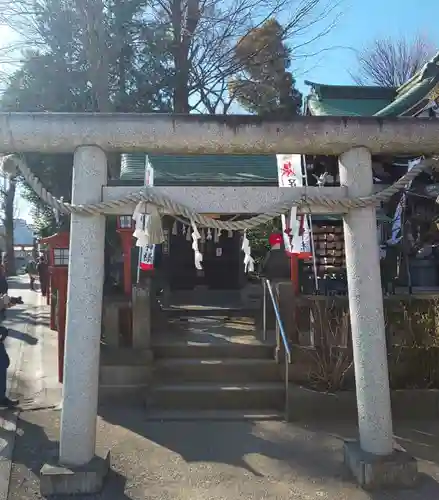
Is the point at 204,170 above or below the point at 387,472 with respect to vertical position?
above

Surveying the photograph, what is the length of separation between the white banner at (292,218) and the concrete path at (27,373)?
10.4 feet

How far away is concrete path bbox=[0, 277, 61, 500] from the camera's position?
5305 millimetres

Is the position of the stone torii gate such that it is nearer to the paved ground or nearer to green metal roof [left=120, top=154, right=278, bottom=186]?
the paved ground

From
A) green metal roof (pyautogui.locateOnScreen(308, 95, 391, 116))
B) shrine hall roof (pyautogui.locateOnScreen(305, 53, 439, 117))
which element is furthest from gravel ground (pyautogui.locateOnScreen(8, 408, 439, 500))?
green metal roof (pyautogui.locateOnScreen(308, 95, 391, 116))

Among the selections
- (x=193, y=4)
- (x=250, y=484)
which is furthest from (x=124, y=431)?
(x=193, y=4)

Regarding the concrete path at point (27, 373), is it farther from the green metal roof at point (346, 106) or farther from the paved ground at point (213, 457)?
the green metal roof at point (346, 106)

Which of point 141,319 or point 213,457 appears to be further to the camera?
point 141,319

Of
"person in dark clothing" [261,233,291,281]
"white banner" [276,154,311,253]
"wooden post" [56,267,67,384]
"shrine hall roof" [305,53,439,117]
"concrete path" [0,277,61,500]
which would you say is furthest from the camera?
"shrine hall roof" [305,53,439,117]

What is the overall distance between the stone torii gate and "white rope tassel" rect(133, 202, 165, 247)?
0.14 metres

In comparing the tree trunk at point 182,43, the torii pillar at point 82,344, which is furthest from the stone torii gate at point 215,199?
the tree trunk at point 182,43

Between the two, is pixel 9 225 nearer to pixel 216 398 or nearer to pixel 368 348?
pixel 216 398

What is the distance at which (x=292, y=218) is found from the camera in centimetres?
432

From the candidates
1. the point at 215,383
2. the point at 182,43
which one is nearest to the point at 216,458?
the point at 215,383

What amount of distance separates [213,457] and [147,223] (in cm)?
239
